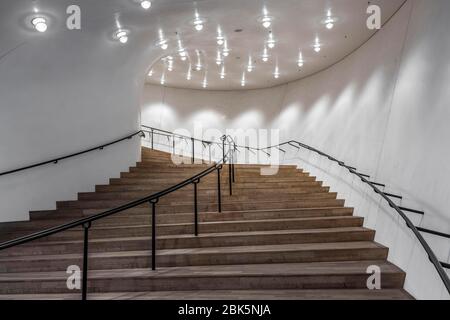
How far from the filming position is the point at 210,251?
4375 mm

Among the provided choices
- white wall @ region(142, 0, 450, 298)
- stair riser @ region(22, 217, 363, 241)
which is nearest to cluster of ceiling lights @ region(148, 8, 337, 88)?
white wall @ region(142, 0, 450, 298)

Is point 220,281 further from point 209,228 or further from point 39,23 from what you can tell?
point 39,23

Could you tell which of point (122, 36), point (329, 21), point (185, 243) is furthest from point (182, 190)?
point (329, 21)

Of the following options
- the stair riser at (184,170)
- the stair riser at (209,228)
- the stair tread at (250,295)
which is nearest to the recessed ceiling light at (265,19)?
the stair riser at (184,170)

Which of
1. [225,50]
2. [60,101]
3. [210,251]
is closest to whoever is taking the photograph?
[210,251]

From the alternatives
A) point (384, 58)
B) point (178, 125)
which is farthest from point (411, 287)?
point (178, 125)

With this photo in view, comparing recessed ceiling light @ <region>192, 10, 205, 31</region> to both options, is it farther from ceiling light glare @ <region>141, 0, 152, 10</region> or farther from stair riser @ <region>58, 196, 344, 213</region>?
stair riser @ <region>58, 196, 344, 213</region>

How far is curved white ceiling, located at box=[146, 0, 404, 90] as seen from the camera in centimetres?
625

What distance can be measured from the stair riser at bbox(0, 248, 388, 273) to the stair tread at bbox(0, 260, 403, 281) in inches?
3.1

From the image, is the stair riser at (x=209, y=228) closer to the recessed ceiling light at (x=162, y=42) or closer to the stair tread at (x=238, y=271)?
the stair tread at (x=238, y=271)

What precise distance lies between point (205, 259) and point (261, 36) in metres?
5.15

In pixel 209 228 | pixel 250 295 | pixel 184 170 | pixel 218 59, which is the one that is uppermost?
pixel 218 59

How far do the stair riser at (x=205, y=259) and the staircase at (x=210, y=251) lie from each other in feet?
0.04
